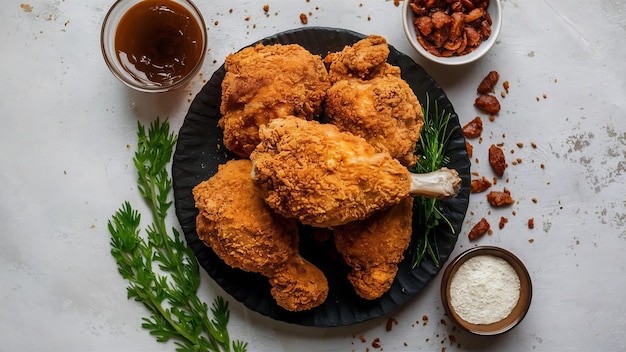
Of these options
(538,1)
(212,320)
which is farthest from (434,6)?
(212,320)

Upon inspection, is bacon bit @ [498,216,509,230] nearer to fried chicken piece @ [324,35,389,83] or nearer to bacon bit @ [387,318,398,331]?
bacon bit @ [387,318,398,331]

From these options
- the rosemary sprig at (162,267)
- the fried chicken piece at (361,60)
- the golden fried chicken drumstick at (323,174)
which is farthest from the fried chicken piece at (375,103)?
the rosemary sprig at (162,267)

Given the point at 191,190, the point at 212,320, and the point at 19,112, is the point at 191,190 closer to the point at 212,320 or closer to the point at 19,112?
the point at 212,320

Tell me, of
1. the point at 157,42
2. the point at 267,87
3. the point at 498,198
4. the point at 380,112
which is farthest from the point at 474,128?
the point at 157,42

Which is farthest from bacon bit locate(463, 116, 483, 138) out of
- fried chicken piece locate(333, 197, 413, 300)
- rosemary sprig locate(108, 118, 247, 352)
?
rosemary sprig locate(108, 118, 247, 352)

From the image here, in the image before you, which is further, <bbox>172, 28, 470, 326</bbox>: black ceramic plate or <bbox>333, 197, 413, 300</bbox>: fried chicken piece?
<bbox>172, 28, 470, 326</bbox>: black ceramic plate

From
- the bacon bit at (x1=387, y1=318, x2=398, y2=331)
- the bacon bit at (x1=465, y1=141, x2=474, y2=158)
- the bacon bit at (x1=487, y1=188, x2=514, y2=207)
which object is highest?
the bacon bit at (x1=465, y1=141, x2=474, y2=158)

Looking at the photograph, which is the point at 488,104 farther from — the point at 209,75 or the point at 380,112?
the point at 209,75

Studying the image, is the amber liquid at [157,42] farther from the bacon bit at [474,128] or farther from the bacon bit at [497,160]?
the bacon bit at [497,160]
